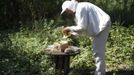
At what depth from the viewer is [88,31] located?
26.8 ft

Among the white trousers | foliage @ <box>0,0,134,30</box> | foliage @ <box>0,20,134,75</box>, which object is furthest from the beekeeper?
foliage @ <box>0,0,134,30</box>

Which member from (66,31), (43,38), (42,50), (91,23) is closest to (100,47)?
(91,23)

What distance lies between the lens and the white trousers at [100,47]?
324 inches

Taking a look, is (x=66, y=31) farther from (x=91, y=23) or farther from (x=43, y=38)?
(x=43, y=38)

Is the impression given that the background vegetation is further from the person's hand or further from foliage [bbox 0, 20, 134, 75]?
the person's hand

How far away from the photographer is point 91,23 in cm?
815

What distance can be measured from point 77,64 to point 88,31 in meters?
1.94

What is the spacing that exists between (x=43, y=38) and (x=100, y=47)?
10.3 feet

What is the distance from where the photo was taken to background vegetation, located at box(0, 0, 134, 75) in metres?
9.53

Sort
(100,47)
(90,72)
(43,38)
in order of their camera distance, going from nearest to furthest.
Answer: (100,47), (90,72), (43,38)

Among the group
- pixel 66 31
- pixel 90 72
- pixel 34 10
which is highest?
pixel 34 10

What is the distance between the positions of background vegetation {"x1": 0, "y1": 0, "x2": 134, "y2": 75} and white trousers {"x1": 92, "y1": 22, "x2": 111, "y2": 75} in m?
0.73

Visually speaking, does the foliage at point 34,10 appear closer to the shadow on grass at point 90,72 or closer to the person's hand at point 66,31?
the shadow on grass at point 90,72

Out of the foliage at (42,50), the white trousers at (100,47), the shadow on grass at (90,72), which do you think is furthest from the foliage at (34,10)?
the white trousers at (100,47)
